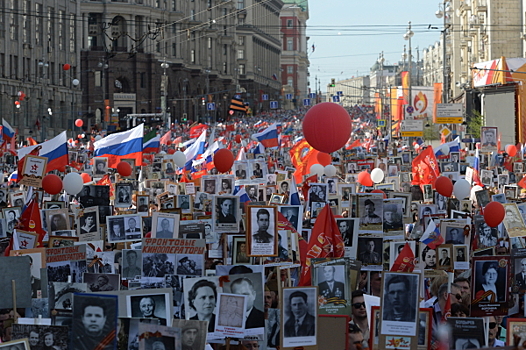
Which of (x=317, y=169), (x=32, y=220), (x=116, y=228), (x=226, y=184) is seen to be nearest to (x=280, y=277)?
(x=116, y=228)

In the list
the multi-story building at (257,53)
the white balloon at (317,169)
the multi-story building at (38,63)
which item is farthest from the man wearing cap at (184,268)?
the multi-story building at (257,53)

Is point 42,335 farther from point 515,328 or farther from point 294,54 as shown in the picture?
point 294,54

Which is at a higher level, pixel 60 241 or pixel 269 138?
pixel 269 138

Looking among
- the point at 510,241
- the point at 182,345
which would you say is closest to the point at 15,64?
the point at 510,241

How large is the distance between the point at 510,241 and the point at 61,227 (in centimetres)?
562

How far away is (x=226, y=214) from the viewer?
11.1 m

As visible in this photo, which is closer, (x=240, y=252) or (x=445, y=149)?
(x=240, y=252)

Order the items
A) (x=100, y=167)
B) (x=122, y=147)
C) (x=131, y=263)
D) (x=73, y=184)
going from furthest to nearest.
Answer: (x=122, y=147)
(x=100, y=167)
(x=73, y=184)
(x=131, y=263)

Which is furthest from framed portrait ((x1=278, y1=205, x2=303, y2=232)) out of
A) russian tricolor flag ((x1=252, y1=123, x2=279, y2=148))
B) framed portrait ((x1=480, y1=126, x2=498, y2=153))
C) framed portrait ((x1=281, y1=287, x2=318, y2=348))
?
russian tricolor flag ((x1=252, y1=123, x2=279, y2=148))

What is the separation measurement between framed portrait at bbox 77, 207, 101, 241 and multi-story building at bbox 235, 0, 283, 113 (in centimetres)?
9260

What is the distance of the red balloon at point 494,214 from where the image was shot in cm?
1104

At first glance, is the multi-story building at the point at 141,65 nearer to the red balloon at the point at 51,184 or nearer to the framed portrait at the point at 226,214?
the red balloon at the point at 51,184

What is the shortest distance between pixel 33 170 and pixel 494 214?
280 inches

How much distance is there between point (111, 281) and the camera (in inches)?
337
